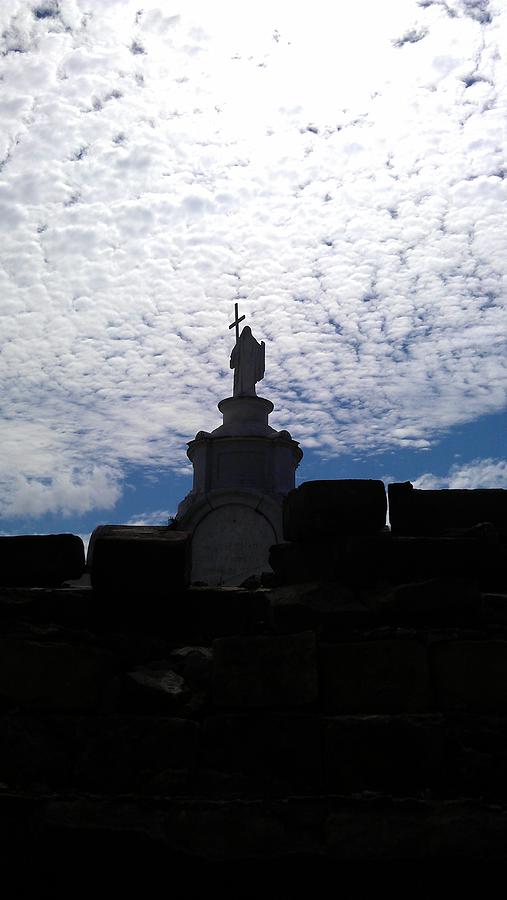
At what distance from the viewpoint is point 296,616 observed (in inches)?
125

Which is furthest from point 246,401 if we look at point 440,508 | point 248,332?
point 440,508

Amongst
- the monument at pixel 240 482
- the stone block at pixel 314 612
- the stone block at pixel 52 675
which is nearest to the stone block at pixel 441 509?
the stone block at pixel 314 612

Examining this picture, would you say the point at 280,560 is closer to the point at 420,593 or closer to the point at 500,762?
the point at 420,593

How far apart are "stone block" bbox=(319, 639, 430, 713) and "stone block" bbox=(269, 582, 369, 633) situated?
0.44 ft

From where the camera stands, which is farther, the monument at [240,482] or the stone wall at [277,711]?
the monument at [240,482]

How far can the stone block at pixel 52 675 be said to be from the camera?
9.98ft

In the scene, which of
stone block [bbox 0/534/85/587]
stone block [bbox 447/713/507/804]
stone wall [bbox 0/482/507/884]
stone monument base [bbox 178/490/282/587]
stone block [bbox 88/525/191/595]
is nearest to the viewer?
stone wall [bbox 0/482/507/884]

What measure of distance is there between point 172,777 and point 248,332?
17.9 metres

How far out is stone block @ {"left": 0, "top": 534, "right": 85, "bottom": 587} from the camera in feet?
11.9

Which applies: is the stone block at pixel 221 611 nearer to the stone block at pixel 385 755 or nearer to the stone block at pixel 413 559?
the stone block at pixel 413 559

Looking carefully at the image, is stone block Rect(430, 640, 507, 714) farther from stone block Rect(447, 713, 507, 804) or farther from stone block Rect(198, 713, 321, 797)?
stone block Rect(198, 713, 321, 797)

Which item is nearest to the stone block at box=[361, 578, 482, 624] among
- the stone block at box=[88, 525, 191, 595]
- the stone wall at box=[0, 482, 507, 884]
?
the stone wall at box=[0, 482, 507, 884]

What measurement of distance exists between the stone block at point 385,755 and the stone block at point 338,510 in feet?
3.22

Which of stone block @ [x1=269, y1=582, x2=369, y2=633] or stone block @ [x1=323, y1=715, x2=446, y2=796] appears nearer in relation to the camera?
stone block @ [x1=323, y1=715, x2=446, y2=796]
